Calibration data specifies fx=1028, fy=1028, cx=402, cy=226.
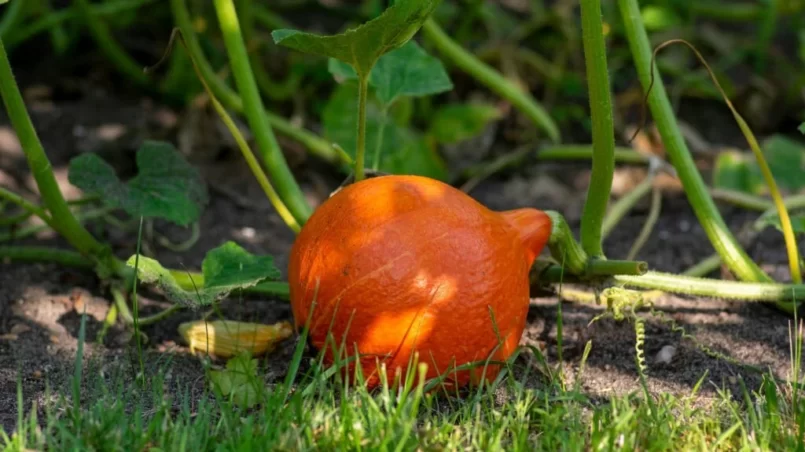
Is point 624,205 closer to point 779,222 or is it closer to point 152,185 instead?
point 779,222

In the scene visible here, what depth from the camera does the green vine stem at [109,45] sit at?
298 cm

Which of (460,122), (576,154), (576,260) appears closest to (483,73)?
(460,122)

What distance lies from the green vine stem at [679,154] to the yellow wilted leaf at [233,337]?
826 millimetres

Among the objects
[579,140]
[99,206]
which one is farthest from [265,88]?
[579,140]

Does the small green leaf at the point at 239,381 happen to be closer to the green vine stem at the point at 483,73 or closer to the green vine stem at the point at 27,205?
the green vine stem at the point at 27,205

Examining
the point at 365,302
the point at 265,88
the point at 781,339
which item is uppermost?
the point at 265,88

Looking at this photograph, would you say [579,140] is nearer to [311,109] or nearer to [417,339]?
[311,109]

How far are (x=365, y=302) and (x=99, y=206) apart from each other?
3.80 feet

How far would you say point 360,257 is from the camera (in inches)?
66.3

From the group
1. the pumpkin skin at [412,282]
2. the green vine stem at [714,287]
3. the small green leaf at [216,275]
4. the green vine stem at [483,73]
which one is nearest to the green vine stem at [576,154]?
the green vine stem at [483,73]

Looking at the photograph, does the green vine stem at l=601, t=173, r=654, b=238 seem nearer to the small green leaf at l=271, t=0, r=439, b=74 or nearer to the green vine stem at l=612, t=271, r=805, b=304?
the green vine stem at l=612, t=271, r=805, b=304

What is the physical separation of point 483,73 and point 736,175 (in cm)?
77

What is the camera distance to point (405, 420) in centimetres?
146

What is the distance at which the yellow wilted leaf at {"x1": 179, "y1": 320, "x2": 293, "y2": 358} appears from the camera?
190 centimetres
